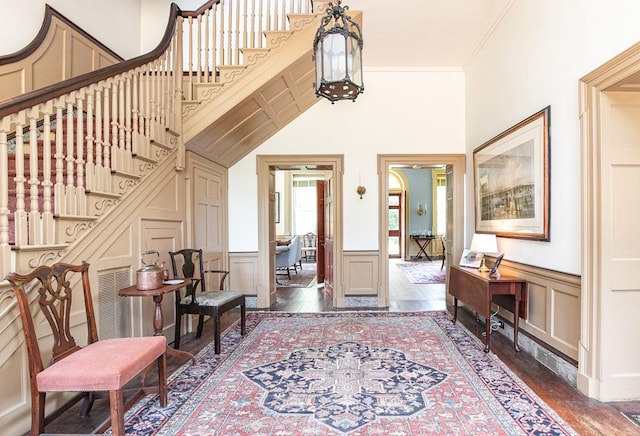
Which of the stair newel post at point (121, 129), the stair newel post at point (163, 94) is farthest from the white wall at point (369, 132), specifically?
the stair newel post at point (121, 129)

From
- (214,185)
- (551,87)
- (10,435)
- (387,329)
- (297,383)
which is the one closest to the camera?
(10,435)

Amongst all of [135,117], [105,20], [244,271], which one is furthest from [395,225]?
[135,117]

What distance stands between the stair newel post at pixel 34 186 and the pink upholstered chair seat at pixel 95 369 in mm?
732

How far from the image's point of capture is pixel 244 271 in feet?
16.0

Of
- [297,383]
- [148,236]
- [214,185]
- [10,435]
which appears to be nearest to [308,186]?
[214,185]

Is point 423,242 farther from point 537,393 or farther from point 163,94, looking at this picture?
point 163,94

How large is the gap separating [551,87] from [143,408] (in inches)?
156

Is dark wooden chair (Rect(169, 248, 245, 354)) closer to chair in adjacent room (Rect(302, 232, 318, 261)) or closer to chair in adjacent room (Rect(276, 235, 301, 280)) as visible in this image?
chair in adjacent room (Rect(276, 235, 301, 280))

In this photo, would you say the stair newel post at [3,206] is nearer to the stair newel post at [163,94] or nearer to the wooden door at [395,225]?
the stair newel post at [163,94]

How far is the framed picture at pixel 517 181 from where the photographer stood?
282 centimetres

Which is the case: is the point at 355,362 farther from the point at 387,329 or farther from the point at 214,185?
the point at 214,185

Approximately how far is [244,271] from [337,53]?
356 cm

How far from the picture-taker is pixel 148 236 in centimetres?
302

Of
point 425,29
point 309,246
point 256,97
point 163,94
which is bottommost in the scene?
point 309,246
